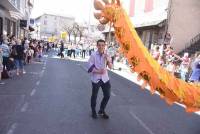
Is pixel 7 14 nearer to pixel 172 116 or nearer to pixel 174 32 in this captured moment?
pixel 174 32

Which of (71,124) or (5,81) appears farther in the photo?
(5,81)

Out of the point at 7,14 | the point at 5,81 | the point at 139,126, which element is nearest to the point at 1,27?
the point at 7,14

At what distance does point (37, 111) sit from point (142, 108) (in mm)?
3051

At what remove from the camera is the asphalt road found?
7.70 metres

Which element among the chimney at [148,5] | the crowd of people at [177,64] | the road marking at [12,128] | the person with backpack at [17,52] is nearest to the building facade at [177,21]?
the chimney at [148,5]

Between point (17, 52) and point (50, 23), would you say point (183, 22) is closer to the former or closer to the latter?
point (17, 52)

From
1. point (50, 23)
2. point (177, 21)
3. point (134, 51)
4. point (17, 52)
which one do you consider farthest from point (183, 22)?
point (50, 23)

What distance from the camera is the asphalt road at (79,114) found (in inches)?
303

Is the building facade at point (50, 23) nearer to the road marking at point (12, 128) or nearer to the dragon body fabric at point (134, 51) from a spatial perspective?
the road marking at point (12, 128)

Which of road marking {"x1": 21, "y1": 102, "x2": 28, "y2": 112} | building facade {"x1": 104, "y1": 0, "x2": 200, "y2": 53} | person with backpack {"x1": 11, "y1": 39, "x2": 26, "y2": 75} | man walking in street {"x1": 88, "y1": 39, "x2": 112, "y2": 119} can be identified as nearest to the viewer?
man walking in street {"x1": 88, "y1": 39, "x2": 112, "y2": 119}

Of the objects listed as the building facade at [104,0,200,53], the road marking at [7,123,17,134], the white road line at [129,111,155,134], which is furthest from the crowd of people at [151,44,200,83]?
the road marking at [7,123,17,134]

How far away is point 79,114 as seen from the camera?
8961 millimetres

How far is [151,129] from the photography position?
8.07 metres

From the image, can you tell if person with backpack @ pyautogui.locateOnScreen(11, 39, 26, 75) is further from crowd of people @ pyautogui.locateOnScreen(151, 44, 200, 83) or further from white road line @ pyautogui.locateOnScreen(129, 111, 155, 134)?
white road line @ pyautogui.locateOnScreen(129, 111, 155, 134)
